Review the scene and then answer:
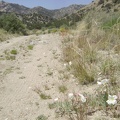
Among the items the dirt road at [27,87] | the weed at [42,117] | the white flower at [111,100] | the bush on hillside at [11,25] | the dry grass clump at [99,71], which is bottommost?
the bush on hillside at [11,25]

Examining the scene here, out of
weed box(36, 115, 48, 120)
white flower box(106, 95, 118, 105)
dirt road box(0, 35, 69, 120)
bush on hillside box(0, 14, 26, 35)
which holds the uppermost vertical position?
white flower box(106, 95, 118, 105)

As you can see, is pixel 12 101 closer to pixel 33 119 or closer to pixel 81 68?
pixel 33 119

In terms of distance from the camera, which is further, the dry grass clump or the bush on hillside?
the bush on hillside

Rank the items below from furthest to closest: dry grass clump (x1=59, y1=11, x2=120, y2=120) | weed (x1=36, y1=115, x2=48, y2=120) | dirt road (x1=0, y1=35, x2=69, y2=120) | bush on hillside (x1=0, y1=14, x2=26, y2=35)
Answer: bush on hillside (x1=0, y1=14, x2=26, y2=35), dirt road (x1=0, y1=35, x2=69, y2=120), weed (x1=36, y1=115, x2=48, y2=120), dry grass clump (x1=59, y1=11, x2=120, y2=120)

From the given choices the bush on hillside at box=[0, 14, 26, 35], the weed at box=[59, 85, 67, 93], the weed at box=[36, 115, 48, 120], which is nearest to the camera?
the weed at box=[36, 115, 48, 120]

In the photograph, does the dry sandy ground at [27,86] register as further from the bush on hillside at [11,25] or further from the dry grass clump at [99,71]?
the bush on hillside at [11,25]

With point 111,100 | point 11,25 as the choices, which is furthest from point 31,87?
point 11,25

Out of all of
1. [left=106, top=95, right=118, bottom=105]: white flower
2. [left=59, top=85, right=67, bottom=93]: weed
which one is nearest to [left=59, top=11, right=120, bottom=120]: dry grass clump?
[left=106, top=95, right=118, bottom=105]: white flower

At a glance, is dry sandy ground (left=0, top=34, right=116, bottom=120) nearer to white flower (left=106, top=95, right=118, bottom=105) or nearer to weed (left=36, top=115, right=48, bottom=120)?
weed (left=36, top=115, right=48, bottom=120)

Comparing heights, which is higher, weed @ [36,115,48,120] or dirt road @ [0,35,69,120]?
weed @ [36,115,48,120]

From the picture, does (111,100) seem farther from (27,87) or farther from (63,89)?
Answer: (27,87)

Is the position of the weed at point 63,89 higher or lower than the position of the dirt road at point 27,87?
higher

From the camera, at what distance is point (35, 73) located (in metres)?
7.48

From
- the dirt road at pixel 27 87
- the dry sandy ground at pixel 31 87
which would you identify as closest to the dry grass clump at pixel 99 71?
the dry sandy ground at pixel 31 87
